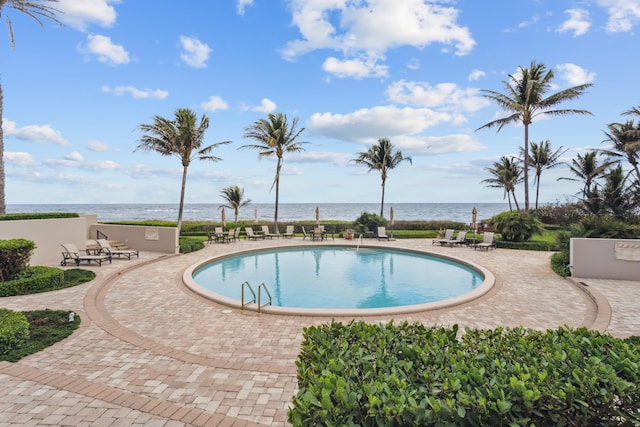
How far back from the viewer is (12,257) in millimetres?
9359

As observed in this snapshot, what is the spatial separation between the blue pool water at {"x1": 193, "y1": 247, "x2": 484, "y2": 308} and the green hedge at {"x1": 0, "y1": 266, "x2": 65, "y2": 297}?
13.5ft

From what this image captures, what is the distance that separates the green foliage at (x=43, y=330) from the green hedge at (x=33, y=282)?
7.47 feet

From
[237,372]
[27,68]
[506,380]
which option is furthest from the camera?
[27,68]

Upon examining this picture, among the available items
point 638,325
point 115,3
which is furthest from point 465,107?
point 115,3

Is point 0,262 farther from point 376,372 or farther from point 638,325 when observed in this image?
point 638,325

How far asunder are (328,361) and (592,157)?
1454 inches

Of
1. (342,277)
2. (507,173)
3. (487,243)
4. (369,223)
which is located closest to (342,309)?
(342,277)

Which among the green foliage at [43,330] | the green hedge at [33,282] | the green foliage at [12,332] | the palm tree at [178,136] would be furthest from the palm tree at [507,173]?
the green foliage at [12,332]

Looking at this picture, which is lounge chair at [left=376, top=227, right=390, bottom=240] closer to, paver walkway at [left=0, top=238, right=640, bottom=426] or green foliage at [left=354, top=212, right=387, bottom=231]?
green foliage at [left=354, top=212, right=387, bottom=231]

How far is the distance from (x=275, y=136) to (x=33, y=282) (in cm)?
1772

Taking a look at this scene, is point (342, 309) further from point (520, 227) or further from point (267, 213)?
point (267, 213)

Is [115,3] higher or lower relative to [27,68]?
higher

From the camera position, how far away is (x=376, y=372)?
109 inches

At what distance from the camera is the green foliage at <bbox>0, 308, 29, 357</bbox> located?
17.1ft
